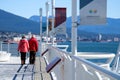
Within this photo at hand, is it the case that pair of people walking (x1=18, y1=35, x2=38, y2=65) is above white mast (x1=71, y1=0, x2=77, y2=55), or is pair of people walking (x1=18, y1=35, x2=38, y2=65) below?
below

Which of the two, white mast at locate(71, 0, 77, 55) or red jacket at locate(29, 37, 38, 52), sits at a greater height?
white mast at locate(71, 0, 77, 55)

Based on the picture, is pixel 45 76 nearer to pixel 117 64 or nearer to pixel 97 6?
pixel 117 64

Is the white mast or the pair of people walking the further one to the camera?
the pair of people walking

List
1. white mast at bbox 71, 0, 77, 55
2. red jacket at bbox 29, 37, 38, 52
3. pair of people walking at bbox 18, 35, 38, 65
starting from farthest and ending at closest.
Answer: red jacket at bbox 29, 37, 38, 52 < pair of people walking at bbox 18, 35, 38, 65 < white mast at bbox 71, 0, 77, 55

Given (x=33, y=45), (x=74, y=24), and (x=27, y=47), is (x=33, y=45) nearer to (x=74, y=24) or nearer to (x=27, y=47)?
(x=27, y=47)

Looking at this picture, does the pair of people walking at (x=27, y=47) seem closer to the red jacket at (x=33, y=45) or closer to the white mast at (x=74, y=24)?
the red jacket at (x=33, y=45)

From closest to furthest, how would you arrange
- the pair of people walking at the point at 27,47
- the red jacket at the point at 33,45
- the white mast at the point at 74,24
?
the white mast at the point at 74,24, the pair of people walking at the point at 27,47, the red jacket at the point at 33,45

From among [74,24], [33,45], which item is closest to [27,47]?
[33,45]

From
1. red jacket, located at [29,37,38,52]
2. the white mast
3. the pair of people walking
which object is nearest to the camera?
the white mast

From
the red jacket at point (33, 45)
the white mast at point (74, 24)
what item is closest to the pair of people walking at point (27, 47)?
the red jacket at point (33, 45)

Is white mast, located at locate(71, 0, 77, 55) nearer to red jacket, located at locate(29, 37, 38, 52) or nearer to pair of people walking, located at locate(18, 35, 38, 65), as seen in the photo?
pair of people walking, located at locate(18, 35, 38, 65)

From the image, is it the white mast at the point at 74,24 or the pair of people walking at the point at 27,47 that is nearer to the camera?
the white mast at the point at 74,24

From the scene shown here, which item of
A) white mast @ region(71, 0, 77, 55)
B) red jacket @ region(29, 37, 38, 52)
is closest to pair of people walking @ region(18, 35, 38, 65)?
red jacket @ region(29, 37, 38, 52)

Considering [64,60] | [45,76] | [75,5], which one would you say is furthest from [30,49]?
[75,5]
